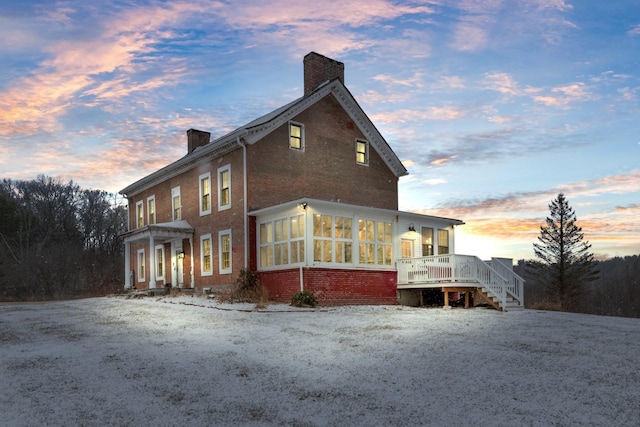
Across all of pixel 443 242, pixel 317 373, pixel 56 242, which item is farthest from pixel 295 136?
pixel 56 242

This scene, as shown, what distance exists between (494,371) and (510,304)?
11.7 meters

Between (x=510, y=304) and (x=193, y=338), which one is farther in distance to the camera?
(x=510, y=304)

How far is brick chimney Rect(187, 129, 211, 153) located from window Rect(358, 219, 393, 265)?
14.0 m

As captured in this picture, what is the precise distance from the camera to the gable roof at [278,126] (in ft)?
75.9

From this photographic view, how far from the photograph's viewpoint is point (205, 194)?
2623 centimetres

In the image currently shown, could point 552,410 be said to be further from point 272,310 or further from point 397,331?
point 272,310

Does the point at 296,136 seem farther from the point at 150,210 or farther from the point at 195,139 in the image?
the point at 150,210

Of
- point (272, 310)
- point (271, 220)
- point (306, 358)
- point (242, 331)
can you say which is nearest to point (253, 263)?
point (271, 220)

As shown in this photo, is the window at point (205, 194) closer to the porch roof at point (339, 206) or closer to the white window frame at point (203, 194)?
the white window frame at point (203, 194)

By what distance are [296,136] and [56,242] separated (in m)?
41.4

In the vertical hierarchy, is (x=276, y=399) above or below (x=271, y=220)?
below

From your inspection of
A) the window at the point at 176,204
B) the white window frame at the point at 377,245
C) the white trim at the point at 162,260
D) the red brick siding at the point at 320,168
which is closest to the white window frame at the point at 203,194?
the window at the point at 176,204

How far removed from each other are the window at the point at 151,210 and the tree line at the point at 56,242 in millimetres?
18366

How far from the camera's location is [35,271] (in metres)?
49.9
